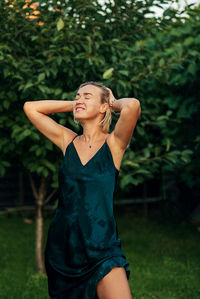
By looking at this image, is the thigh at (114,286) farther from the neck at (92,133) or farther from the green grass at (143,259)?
the green grass at (143,259)

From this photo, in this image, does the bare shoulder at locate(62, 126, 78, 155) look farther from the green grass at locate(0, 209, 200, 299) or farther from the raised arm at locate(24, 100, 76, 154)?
the green grass at locate(0, 209, 200, 299)

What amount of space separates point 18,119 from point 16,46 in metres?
0.97

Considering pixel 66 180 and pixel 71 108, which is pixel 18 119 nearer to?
pixel 71 108

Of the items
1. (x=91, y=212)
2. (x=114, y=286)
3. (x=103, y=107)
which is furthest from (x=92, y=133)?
(x=114, y=286)

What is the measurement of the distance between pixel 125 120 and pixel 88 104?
0.35 m

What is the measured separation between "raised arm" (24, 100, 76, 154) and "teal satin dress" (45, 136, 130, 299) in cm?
32

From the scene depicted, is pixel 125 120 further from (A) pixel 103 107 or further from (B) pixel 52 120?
(B) pixel 52 120

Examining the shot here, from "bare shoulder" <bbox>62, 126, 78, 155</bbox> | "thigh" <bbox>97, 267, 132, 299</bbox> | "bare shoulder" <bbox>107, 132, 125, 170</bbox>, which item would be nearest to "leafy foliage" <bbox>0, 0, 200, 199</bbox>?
"bare shoulder" <bbox>62, 126, 78, 155</bbox>

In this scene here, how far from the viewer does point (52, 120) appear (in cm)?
318

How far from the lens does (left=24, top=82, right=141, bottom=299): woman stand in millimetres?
2662

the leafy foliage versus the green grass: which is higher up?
the leafy foliage

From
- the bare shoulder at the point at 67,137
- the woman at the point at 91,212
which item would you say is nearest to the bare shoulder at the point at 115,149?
the woman at the point at 91,212

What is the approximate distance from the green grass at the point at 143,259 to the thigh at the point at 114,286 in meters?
2.72

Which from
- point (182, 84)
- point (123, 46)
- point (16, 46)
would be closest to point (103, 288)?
point (123, 46)
